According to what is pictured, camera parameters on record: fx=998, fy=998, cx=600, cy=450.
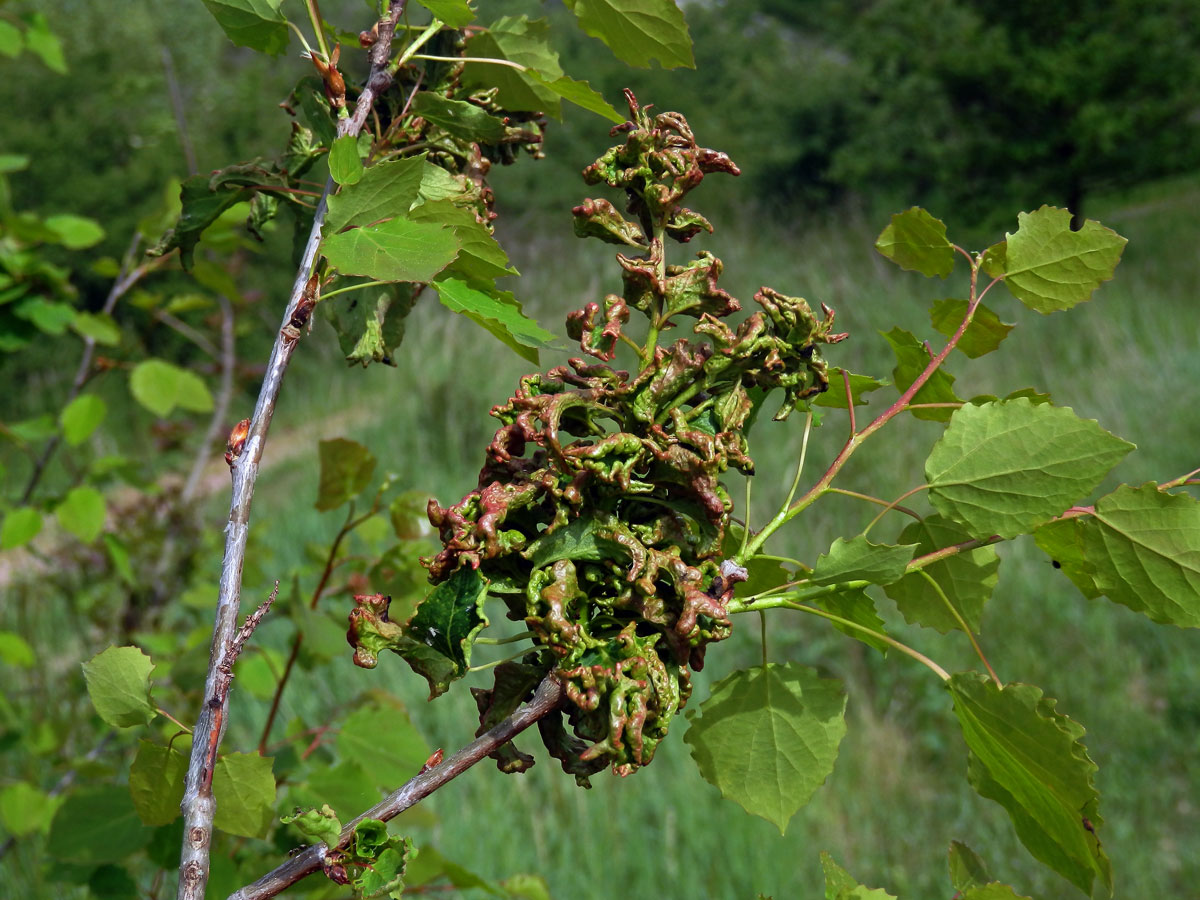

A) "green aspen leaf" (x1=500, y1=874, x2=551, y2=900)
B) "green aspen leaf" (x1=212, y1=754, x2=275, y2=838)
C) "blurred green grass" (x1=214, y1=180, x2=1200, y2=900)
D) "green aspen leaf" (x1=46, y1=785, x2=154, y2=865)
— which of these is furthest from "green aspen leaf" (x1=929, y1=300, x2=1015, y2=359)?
"blurred green grass" (x1=214, y1=180, x2=1200, y2=900)

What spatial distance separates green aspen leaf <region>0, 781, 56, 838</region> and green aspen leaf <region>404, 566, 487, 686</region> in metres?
1.01

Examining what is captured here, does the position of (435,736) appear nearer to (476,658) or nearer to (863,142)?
(476,658)

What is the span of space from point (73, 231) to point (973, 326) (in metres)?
1.19

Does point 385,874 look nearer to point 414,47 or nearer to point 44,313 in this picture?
point 414,47

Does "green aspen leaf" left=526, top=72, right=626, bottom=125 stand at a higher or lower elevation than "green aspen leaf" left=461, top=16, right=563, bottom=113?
higher

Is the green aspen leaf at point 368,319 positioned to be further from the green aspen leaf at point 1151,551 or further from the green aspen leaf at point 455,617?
the green aspen leaf at point 1151,551

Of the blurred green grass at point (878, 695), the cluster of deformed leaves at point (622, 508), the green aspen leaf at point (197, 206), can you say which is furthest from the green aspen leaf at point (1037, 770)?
the blurred green grass at point (878, 695)

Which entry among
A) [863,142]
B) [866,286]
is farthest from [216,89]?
[866,286]

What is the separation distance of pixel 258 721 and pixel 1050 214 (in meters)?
2.24

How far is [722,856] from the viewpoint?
1878 millimetres

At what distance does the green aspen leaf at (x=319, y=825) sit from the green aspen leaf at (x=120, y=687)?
0.41 feet

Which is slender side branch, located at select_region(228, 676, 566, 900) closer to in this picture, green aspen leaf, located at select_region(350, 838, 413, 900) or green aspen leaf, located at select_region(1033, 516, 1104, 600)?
green aspen leaf, located at select_region(350, 838, 413, 900)

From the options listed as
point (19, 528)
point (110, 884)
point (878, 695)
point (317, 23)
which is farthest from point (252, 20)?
point (878, 695)

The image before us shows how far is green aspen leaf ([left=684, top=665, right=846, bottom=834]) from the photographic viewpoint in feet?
1.60
